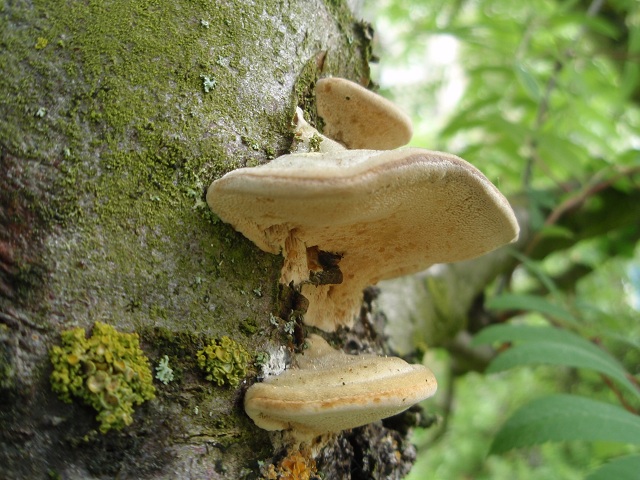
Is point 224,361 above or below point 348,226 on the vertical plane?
below

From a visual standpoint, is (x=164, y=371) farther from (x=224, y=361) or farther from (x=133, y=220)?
(x=133, y=220)

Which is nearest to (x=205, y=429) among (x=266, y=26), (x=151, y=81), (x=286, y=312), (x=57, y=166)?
(x=286, y=312)

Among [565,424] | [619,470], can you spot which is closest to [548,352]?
[565,424]

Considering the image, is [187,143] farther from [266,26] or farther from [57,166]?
[266,26]

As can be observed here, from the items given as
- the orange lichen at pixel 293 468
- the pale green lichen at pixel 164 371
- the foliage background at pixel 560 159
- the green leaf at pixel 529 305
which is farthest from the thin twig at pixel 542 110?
the pale green lichen at pixel 164 371

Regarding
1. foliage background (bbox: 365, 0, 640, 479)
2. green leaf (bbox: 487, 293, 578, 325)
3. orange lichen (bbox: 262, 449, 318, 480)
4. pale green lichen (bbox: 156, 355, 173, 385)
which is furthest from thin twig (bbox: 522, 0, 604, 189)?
pale green lichen (bbox: 156, 355, 173, 385)

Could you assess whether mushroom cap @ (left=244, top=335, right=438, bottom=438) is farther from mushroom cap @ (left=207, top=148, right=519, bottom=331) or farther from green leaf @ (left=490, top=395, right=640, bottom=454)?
green leaf @ (left=490, top=395, right=640, bottom=454)

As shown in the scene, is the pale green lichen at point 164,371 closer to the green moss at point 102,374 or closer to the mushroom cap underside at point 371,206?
the green moss at point 102,374
